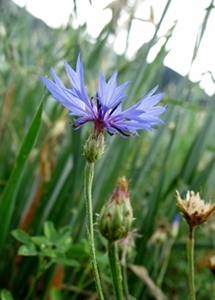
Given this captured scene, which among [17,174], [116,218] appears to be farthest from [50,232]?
[116,218]

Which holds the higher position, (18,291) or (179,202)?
(179,202)

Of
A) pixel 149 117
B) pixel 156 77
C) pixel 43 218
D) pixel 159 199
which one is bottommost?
pixel 43 218

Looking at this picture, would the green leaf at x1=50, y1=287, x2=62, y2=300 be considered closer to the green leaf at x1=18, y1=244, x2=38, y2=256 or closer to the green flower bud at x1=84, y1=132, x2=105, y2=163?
the green leaf at x1=18, y1=244, x2=38, y2=256

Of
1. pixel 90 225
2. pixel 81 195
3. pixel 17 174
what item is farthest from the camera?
pixel 81 195

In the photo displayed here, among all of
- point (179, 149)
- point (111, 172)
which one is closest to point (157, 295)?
point (111, 172)

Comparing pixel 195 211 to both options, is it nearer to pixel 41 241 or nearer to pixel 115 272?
pixel 115 272

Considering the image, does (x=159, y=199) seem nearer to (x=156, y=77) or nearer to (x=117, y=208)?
(x=156, y=77)

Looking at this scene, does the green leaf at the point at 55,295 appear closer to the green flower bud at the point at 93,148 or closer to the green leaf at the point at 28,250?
the green leaf at the point at 28,250
